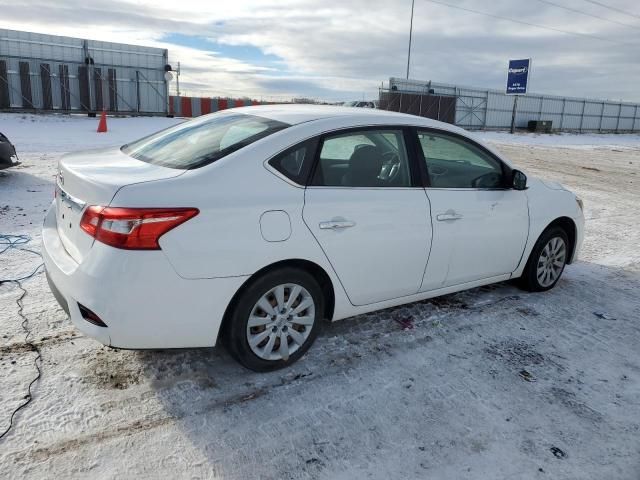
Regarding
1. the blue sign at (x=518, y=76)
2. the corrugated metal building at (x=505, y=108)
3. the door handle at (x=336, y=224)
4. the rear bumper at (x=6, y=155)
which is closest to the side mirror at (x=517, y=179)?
the door handle at (x=336, y=224)

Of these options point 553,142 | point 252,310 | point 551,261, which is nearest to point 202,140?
point 252,310

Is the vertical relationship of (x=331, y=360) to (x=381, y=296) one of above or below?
below

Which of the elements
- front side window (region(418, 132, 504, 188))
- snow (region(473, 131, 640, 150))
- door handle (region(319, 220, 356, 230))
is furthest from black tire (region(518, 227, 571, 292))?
snow (region(473, 131, 640, 150))

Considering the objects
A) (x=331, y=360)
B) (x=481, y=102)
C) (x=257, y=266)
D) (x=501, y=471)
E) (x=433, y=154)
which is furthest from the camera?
(x=481, y=102)

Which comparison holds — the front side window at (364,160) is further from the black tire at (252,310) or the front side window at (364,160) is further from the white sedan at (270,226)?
the black tire at (252,310)

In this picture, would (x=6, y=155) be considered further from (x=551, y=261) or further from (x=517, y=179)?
(x=551, y=261)

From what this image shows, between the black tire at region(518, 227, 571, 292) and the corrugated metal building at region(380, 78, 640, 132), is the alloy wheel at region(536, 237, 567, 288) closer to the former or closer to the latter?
the black tire at region(518, 227, 571, 292)

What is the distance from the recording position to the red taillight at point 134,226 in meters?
2.57

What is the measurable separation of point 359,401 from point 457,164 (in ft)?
6.79

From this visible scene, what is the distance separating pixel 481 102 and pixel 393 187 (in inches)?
1456

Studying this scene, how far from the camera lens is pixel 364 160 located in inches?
139

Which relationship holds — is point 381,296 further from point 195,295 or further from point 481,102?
point 481,102

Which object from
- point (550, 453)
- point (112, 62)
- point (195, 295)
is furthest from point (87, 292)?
point (112, 62)

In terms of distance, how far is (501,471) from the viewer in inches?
98.3
